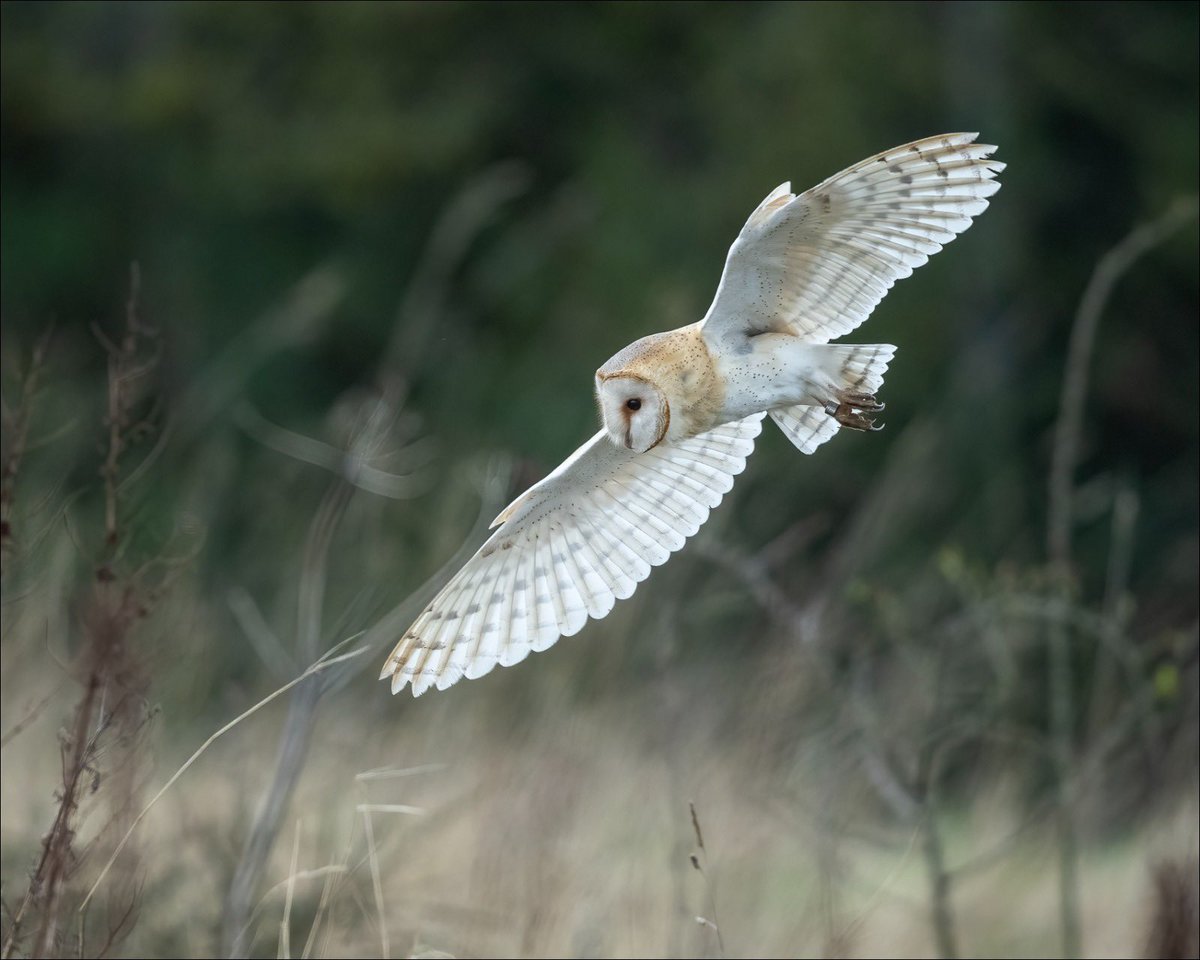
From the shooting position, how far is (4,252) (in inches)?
413

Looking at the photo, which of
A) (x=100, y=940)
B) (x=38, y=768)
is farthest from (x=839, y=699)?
(x=38, y=768)

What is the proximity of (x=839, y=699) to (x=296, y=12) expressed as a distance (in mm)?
9491

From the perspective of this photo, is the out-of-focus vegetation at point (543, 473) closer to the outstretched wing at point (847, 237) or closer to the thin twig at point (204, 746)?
the thin twig at point (204, 746)

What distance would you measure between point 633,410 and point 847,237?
0.42 metres

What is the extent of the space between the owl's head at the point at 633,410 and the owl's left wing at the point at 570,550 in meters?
0.13

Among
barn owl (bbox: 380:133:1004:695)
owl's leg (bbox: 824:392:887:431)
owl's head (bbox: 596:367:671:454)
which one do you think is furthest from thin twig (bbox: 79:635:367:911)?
owl's leg (bbox: 824:392:887:431)

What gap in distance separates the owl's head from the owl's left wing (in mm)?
128

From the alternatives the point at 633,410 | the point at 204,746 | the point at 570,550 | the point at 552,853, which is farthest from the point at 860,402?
the point at 552,853

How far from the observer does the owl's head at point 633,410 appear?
88.9 inches

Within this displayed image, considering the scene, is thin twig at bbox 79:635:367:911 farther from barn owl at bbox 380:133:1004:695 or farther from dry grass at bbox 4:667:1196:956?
dry grass at bbox 4:667:1196:956

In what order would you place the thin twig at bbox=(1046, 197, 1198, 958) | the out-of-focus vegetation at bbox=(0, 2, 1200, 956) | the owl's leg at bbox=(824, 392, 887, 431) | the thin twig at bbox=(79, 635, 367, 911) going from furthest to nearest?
the thin twig at bbox=(1046, 197, 1198, 958)
the out-of-focus vegetation at bbox=(0, 2, 1200, 956)
the owl's leg at bbox=(824, 392, 887, 431)
the thin twig at bbox=(79, 635, 367, 911)

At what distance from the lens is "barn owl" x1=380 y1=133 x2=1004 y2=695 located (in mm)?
2193

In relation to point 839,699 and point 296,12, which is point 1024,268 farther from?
point 839,699

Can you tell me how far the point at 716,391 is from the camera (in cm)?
230
